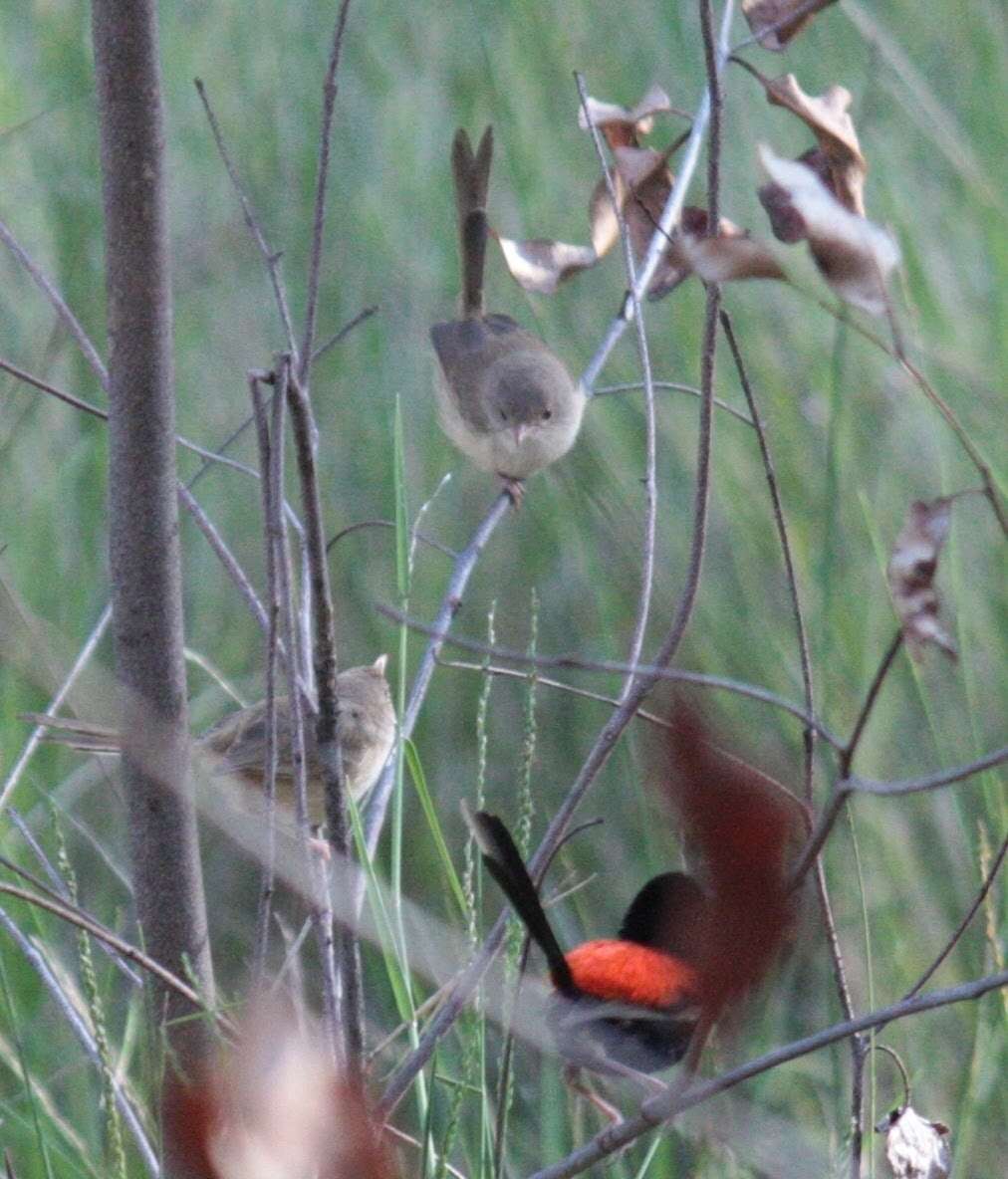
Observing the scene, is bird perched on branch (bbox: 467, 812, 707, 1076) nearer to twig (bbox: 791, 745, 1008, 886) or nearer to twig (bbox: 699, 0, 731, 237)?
twig (bbox: 791, 745, 1008, 886)

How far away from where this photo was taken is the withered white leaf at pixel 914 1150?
1172 mm

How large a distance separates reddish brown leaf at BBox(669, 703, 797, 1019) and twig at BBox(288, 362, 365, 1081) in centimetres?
39

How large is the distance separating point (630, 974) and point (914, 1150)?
0.32 metres

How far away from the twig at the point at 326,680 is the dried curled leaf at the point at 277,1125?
0.23 m

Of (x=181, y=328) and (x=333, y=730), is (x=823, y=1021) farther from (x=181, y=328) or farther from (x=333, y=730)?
(x=181, y=328)

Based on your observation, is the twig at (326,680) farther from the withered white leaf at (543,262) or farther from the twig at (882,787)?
the twig at (882,787)

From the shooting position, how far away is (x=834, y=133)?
0.88 metres

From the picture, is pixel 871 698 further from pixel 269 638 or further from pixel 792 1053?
pixel 269 638

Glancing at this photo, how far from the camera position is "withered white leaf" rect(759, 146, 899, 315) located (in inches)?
25.6

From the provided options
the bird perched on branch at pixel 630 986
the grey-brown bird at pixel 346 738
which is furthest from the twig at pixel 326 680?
the grey-brown bird at pixel 346 738

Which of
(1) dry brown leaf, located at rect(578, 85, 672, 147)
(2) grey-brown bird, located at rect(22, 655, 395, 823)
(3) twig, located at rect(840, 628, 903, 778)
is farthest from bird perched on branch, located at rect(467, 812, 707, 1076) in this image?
(2) grey-brown bird, located at rect(22, 655, 395, 823)

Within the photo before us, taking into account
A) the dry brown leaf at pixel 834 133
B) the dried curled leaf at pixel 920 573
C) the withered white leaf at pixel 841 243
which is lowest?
the dried curled leaf at pixel 920 573

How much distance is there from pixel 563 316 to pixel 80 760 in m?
1.13

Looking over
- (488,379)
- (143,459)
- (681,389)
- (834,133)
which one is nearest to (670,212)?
(681,389)
